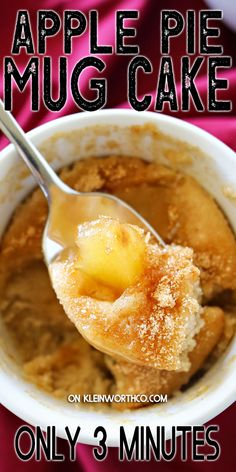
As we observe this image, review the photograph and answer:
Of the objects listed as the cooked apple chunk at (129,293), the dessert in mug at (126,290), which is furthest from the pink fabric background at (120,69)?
the cooked apple chunk at (129,293)

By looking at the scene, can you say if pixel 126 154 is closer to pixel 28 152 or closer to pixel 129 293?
pixel 28 152

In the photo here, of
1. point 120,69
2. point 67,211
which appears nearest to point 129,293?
point 67,211

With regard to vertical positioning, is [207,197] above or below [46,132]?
below

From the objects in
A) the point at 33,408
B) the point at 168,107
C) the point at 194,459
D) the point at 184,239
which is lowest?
the point at 194,459

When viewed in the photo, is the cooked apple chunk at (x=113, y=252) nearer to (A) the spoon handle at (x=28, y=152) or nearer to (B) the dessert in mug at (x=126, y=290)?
(B) the dessert in mug at (x=126, y=290)

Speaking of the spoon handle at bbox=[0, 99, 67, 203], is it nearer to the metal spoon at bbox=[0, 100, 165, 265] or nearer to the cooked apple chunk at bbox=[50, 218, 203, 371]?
the metal spoon at bbox=[0, 100, 165, 265]

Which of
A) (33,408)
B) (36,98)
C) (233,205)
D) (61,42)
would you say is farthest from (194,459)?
(61,42)

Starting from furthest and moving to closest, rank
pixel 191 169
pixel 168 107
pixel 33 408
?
pixel 168 107 → pixel 191 169 → pixel 33 408

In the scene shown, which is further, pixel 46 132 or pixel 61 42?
pixel 61 42

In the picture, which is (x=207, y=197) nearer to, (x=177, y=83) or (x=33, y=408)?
(x=177, y=83)
